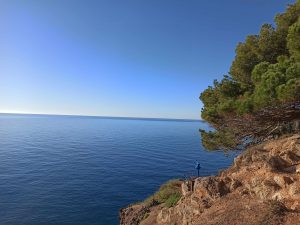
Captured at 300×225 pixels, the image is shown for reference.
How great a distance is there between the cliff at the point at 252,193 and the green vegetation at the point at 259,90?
73.5 inches

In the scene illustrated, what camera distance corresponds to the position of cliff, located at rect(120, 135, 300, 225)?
11.5 meters

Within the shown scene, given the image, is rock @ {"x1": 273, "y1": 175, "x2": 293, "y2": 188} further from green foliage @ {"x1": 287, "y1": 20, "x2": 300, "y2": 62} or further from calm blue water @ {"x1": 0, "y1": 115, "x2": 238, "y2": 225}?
calm blue water @ {"x1": 0, "y1": 115, "x2": 238, "y2": 225}

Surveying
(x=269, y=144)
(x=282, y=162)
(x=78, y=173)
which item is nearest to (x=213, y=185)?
(x=282, y=162)

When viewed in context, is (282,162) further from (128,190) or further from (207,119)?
(128,190)

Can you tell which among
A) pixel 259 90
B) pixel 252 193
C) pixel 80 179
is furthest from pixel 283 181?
pixel 80 179

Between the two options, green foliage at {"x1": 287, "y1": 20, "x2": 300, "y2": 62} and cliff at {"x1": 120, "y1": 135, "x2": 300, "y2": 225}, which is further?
green foliage at {"x1": 287, "y1": 20, "x2": 300, "y2": 62}

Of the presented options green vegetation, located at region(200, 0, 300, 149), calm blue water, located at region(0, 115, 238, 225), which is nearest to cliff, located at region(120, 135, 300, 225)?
green vegetation, located at region(200, 0, 300, 149)

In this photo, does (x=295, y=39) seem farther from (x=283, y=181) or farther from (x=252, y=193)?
(x=252, y=193)

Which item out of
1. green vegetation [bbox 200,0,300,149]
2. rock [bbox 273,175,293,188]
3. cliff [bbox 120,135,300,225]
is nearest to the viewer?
cliff [bbox 120,135,300,225]

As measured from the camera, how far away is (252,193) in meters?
13.4

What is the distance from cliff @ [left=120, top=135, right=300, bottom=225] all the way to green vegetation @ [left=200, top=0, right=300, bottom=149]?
6.12ft

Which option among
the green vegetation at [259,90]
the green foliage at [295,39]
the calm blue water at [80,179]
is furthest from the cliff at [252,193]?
the calm blue water at [80,179]

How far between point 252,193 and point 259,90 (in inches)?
203

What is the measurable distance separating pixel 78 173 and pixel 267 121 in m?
39.5
